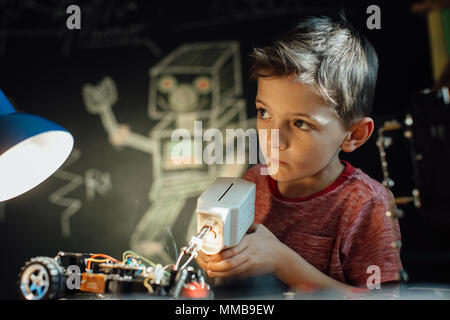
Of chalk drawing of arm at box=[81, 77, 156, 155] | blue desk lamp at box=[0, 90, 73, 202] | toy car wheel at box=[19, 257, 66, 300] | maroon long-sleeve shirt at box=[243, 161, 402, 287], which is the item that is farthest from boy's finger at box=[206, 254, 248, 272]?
chalk drawing of arm at box=[81, 77, 156, 155]

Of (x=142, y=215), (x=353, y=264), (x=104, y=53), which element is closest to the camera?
(x=353, y=264)

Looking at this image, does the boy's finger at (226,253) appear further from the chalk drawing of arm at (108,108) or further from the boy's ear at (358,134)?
the chalk drawing of arm at (108,108)

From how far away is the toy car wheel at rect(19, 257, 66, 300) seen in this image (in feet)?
1.71

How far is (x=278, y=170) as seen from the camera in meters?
0.64

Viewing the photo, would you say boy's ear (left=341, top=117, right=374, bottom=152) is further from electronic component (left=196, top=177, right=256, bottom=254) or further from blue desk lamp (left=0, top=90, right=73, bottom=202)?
blue desk lamp (left=0, top=90, right=73, bottom=202)

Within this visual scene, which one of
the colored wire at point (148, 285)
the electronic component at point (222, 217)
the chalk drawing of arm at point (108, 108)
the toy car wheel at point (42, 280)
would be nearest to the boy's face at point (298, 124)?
the electronic component at point (222, 217)

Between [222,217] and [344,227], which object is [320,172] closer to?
[344,227]

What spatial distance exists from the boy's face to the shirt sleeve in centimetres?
12

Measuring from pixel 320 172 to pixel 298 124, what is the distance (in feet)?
0.42

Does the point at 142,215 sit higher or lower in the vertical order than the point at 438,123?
lower

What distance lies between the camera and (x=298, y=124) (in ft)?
1.91

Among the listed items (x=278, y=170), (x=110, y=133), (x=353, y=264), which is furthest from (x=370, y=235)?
(x=110, y=133)

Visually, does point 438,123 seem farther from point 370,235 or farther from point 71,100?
point 71,100
